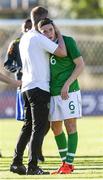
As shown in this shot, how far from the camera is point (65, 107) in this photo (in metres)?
11.5

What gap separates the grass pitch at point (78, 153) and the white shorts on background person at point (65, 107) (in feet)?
2.30

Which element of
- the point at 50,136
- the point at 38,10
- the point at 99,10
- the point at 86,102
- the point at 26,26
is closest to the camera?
the point at 38,10

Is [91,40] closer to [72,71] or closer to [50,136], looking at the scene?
[50,136]

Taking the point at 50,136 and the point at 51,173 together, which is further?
the point at 50,136

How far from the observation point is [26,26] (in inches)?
508

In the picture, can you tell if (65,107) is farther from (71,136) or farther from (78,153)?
(78,153)

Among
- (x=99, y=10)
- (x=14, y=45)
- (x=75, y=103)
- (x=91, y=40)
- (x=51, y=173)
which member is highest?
(x=99, y=10)

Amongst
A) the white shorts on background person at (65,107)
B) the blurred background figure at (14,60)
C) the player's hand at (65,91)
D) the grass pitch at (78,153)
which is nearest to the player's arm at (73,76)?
the player's hand at (65,91)

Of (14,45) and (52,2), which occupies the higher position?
(52,2)

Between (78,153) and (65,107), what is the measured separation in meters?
3.18

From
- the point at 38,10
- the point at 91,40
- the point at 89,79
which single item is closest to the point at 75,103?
the point at 38,10

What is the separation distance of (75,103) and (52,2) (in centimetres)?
3878

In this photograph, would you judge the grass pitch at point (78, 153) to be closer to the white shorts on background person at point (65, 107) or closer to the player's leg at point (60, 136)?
the player's leg at point (60, 136)

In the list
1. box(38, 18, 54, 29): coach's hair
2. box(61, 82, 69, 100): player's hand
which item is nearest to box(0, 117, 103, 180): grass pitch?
box(61, 82, 69, 100): player's hand
